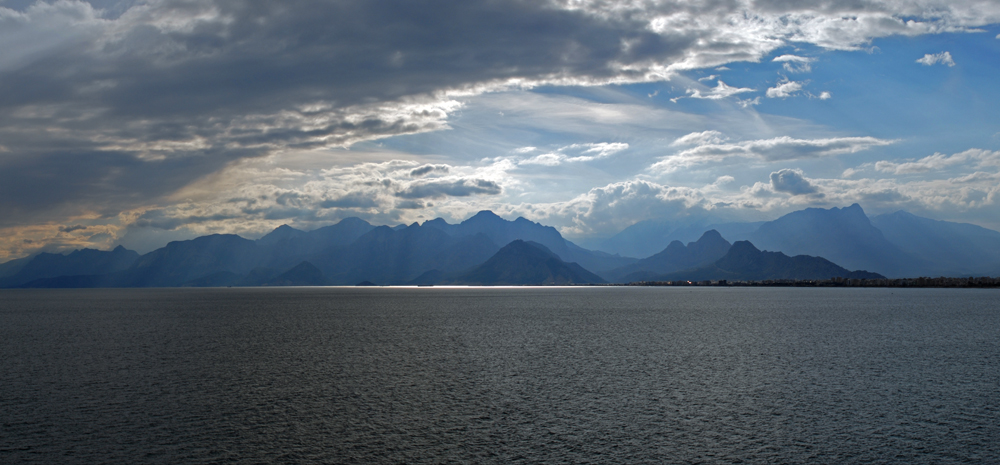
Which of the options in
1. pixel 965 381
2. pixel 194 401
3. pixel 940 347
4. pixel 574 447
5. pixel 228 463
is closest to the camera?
pixel 228 463

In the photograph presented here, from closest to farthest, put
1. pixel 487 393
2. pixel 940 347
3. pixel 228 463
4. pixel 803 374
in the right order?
pixel 228 463, pixel 487 393, pixel 803 374, pixel 940 347

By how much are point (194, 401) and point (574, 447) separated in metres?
27.5

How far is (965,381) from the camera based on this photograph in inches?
1860

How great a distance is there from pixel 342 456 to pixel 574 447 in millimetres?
11347

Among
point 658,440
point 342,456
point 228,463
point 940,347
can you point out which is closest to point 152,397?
point 228,463

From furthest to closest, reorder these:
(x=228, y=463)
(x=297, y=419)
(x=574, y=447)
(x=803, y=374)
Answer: (x=803, y=374)
(x=297, y=419)
(x=574, y=447)
(x=228, y=463)

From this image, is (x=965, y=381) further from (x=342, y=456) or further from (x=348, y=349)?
(x=348, y=349)

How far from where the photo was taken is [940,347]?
234 feet

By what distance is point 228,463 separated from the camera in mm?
26703

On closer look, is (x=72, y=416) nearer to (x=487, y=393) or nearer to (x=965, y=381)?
(x=487, y=393)

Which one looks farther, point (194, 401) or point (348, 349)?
point (348, 349)

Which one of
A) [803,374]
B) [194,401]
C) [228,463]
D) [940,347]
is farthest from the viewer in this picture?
[940,347]

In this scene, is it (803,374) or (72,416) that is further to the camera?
(803,374)

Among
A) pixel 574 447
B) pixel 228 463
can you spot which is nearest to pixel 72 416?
pixel 228 463
